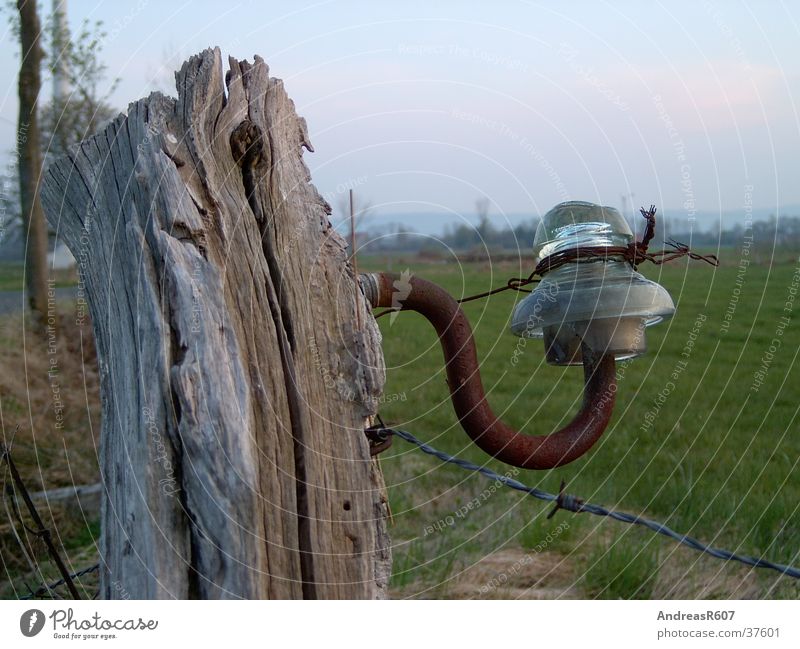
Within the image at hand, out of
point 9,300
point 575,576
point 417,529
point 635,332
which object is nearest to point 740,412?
point 575,576

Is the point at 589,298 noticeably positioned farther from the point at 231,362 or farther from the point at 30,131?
the point at 30,131

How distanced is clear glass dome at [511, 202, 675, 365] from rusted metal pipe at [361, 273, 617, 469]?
0.07 meters

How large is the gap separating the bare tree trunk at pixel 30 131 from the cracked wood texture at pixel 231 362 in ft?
20.8

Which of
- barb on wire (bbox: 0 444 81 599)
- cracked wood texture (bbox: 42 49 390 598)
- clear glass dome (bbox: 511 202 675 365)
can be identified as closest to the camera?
cracked wood texture (bbox: 42 49 390 598)

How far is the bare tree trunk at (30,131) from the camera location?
798 centimetres

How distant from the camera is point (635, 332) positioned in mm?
2156

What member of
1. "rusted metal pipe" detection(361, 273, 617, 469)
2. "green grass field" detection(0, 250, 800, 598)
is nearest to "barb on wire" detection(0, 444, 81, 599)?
"green grass field" detection(0, 250, 800, 598)

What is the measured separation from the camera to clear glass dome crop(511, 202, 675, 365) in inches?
82.0

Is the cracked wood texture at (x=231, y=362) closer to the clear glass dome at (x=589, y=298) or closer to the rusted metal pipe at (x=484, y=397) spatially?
the rusted metal pipe at (x=484, y=397)

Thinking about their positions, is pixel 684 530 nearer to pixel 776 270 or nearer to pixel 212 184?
pixel 212 184

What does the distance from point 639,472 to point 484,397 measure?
10.8 feet

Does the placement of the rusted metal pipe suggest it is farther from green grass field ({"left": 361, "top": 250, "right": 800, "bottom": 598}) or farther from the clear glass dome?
green grass field ({"left": 361, "top": 250, "right": 800, "bottom": 598})

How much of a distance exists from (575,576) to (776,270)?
5.44 m

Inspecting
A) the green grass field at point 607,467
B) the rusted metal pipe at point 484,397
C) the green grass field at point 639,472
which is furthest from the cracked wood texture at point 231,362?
the green grass field at point 607,467
